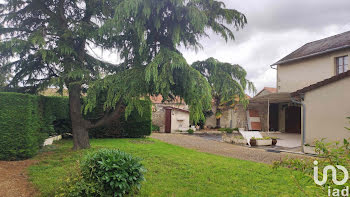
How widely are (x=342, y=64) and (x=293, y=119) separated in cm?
790

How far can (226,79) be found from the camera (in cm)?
581

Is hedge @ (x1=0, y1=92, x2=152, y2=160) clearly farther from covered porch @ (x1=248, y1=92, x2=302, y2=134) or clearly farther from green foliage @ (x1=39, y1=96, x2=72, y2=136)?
covered porch @ (x1=248, y1=92, x2=302, y2=134)

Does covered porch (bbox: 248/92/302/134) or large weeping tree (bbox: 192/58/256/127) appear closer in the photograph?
large weeping tree (bbox: 192/58/256/127)

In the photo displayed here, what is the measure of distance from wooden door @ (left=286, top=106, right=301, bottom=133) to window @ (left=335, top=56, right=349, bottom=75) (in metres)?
6.47

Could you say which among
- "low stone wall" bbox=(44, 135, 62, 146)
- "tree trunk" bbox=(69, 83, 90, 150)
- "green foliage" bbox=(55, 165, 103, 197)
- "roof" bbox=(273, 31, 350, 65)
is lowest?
"low stone wall" bbox=(44, 135, 62, 146)

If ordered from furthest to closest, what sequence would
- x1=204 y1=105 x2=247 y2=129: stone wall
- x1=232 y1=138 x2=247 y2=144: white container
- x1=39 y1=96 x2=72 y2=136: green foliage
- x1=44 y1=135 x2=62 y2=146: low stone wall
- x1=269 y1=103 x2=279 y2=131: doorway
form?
x1=204 y1=105 x2=247 y2=129: stone wall
x1=269 y1=103 x2=279 y2=131: doorway
x1=232 y1=138 x2=247 y2=144: white container
x1=44 y1=135 x2=62 y2=146: low stone wall
x1=39 y1=96 x2=72 y2=136: green foliage

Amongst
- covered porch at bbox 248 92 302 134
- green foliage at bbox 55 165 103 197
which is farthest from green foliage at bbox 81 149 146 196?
covered porch at bbox 248 92 302 134

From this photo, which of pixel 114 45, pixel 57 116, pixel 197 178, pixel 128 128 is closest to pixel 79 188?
pixel 197 178

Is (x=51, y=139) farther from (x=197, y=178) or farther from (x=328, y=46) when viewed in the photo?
(x=328, y=46)

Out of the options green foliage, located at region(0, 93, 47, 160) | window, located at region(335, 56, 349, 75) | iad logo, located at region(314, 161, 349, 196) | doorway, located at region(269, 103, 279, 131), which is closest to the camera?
iad logo, located at region(314, 161, 349, 196)

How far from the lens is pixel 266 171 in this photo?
276 inches

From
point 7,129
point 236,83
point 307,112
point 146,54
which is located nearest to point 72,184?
point 146,54

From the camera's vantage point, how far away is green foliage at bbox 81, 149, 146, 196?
4.27m

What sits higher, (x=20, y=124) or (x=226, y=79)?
(x=226, y=79)
